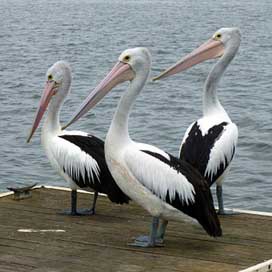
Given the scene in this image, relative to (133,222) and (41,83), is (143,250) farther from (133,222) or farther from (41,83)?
(41,83)

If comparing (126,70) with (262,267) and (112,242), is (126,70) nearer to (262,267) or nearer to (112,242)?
(112,242)

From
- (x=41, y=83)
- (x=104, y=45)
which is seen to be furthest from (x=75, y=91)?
(x=104, y=45)

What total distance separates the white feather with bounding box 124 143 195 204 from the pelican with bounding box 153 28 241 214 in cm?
84

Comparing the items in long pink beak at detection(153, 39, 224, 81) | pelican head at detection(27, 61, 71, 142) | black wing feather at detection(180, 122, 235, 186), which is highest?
long pink beak at detection(153, 39, 224, 81)

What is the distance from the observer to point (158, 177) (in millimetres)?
5422

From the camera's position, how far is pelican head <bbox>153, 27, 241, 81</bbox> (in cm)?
725

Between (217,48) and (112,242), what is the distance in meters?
2.26

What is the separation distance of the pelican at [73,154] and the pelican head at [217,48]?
0.94 m

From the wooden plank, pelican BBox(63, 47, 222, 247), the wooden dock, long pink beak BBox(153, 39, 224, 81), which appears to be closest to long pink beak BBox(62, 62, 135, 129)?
pelican BBox(63, 47, 222, 247)

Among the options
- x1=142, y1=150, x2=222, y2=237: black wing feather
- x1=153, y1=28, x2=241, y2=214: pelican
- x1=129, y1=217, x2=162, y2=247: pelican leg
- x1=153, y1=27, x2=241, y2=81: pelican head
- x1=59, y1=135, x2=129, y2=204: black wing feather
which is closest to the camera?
x1=142, y1=150, x2=222, y2=237: black wing feather

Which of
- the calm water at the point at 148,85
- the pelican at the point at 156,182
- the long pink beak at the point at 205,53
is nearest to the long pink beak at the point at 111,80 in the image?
the pelican at the point at 156,182

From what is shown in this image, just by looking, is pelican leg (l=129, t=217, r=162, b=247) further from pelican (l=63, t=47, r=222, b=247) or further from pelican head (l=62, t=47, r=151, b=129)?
pelican head (l=62, t=47, r=151, b=129)

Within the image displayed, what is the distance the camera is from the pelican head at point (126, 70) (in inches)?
225

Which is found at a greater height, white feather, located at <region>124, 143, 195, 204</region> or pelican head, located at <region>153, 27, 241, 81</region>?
pelican head, located at <region>153, 27, 241, 81</region>
